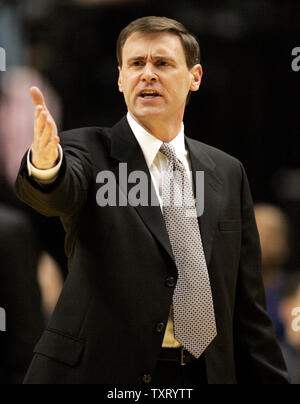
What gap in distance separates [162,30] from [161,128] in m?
0.28

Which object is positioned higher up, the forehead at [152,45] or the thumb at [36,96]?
the forehead at [152,45]

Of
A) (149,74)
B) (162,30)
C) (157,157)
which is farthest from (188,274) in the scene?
(162,30)

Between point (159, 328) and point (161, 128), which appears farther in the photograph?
point (161, 128)

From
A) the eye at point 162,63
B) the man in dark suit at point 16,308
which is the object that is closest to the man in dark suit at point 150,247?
the eye at point 162,63

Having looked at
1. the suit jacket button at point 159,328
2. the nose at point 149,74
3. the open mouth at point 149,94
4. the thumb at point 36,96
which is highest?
the nose at point 149,74

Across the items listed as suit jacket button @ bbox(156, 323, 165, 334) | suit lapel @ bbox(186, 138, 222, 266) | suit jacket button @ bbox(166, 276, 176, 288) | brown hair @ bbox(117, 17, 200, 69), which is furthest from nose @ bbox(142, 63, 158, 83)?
suit jacket button @ bbox(156, 323, 165, 334)

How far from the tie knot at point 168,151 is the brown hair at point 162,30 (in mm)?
269

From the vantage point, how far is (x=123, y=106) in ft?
7.47

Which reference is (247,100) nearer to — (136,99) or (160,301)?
(136,99)

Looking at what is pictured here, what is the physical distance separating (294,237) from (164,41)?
0.99m

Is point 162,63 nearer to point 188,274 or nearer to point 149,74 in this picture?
point 149,74

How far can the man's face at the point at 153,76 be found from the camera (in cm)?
180

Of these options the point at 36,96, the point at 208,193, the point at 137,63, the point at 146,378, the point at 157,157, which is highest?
the point at 137,63

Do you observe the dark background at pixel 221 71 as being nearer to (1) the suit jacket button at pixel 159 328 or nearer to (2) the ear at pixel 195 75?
(2) the ear at pixel 195 75
